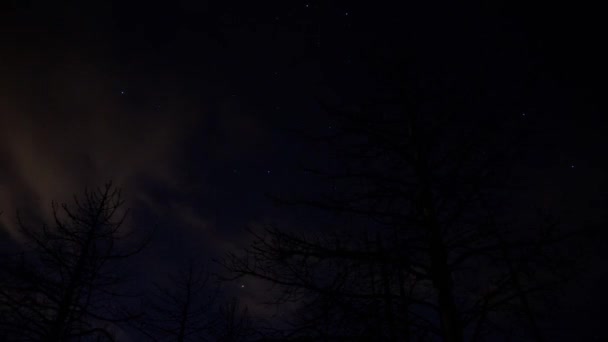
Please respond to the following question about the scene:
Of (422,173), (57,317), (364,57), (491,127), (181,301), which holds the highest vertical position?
(364,57)

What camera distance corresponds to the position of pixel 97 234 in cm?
939

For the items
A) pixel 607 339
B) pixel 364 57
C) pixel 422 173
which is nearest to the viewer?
pixel 422 173

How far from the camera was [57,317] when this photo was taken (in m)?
7.88

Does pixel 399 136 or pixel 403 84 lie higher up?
pixel 403 84

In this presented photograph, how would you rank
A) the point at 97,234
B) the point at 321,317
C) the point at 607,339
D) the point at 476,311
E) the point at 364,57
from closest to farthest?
the point at 321,317 < the point at 476,311 < the point at 364,57 < the point at 97,234 < the point at 607,339

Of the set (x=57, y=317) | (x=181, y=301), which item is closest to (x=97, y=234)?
(x=57, y=317)

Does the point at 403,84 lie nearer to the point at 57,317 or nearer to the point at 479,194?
the point at 479,194

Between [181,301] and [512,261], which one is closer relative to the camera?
[512,261]

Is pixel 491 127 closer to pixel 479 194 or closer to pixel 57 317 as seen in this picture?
pixel 479 194

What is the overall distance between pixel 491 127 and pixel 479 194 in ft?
3.27

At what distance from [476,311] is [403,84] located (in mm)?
3589

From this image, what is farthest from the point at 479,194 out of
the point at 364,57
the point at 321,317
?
the point at 364,57

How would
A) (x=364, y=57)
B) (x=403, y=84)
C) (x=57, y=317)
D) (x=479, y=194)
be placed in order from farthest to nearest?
(x=57, y=317) → (x=364, y=57) → (x=403, y=84) → (x=479, y=194)

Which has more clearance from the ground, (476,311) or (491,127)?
(491,127)
